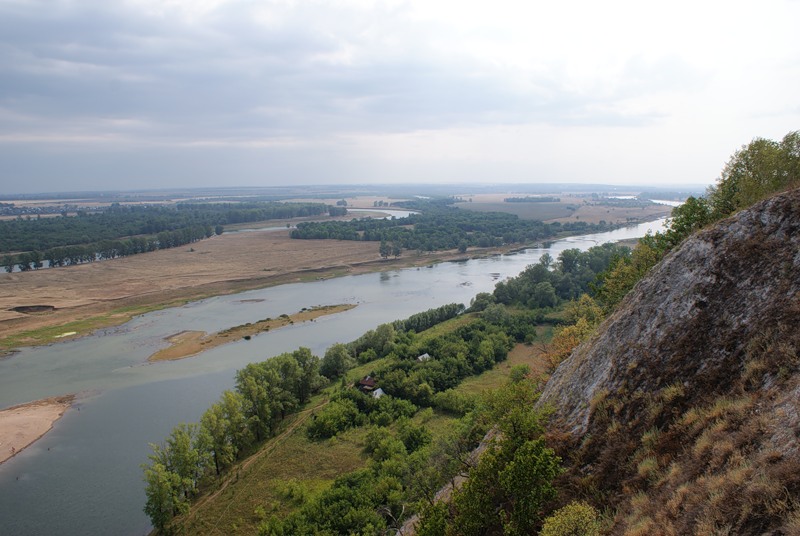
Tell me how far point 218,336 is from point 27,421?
20.5m

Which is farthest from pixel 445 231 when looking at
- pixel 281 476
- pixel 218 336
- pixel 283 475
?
pixel 281 476

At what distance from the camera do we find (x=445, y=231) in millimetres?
125250

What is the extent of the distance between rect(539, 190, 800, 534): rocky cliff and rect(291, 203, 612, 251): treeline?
8897 centimetres

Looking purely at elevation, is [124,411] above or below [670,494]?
below

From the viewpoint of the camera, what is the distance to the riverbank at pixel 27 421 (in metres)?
31.8

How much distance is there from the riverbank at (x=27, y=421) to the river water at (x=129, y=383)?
2.92ft

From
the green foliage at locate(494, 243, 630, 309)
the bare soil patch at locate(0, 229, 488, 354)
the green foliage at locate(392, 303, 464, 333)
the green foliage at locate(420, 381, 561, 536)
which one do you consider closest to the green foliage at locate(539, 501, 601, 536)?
the green foliage at locate(420, 381, 561, 536)

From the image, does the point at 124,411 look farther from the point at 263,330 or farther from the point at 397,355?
the point at 397,355

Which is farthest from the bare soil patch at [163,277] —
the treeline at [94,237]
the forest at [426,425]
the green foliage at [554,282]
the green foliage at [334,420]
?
the green foliage at [334,420]

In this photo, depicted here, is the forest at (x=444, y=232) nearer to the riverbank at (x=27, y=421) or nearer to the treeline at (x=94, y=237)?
the treeline at (x=94, y=237)

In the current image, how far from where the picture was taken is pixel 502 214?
6447 inches

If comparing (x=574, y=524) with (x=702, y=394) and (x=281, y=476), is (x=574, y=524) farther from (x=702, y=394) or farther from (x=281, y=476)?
(x=281, y=476)

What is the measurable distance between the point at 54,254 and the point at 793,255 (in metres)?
112

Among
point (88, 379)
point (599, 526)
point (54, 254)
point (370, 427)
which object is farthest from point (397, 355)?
point (54, 254)
